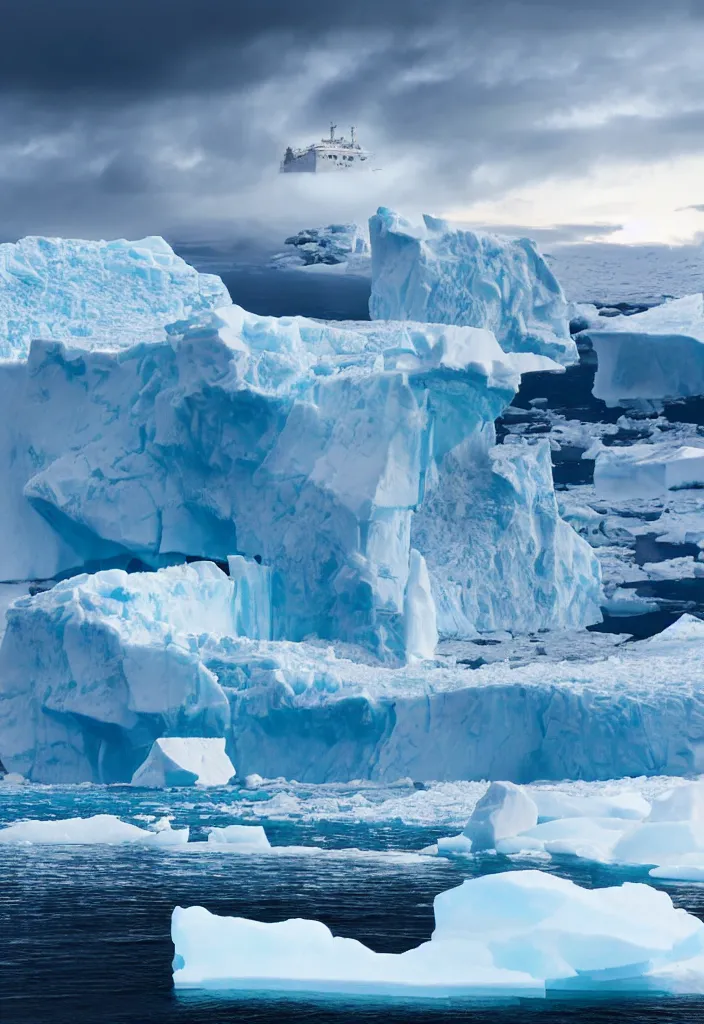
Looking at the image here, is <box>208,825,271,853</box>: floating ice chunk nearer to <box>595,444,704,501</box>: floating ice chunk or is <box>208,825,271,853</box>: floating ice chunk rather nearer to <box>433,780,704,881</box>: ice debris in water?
<box>433,780,704,881</box>: ice debris in water

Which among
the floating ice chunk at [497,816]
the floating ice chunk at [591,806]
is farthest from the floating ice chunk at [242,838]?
the floating ice chunk at [591,806]

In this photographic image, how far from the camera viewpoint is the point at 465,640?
72.4 ft

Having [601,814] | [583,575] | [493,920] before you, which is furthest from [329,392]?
[493,920]

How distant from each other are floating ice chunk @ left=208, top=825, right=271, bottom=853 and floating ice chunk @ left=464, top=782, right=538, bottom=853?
1.71 m

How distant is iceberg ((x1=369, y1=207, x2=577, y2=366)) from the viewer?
2611 centimetres

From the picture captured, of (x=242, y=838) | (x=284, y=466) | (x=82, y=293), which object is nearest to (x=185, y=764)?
(x=242, y=838)

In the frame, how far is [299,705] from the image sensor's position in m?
17.8

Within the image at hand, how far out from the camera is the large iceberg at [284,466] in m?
20.5

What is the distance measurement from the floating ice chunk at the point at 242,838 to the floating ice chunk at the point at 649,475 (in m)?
12.8

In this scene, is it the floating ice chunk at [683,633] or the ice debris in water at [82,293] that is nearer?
the floating ice chunk at [683,633]

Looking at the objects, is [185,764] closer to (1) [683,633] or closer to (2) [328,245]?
(1) [683,633]

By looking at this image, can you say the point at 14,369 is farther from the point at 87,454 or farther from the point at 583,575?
the point at 583,575

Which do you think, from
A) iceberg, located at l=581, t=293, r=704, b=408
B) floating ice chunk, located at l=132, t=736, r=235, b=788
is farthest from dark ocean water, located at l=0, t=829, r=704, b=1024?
iceberg, located at l=581, t=293, r=704, b=408

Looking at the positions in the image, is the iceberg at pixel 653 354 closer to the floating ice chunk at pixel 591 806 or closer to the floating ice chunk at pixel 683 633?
the floating ice chunk at pixel 683 633
